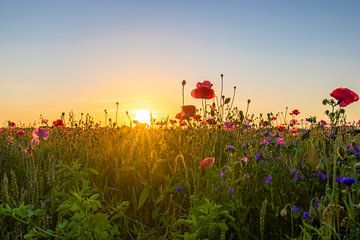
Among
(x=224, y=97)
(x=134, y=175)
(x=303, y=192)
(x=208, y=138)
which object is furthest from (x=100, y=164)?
(x=303, y=192)

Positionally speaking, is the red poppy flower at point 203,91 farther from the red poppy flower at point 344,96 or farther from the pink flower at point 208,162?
the red poppy flower at point 344,96

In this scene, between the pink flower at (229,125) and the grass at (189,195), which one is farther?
the pink flower at (229,125)

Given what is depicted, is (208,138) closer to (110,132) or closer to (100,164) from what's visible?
(100,164)

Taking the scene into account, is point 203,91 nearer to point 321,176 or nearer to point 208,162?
point 208,162

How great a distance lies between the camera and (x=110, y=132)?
19.2 feet

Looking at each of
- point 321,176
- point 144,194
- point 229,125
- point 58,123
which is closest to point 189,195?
point 144,194

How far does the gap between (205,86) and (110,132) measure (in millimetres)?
2266

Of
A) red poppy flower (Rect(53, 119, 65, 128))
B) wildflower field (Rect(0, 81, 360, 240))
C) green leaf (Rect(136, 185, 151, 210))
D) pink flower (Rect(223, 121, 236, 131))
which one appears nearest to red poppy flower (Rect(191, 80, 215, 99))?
wildflower field (Rect(0, 81, 360, 240))

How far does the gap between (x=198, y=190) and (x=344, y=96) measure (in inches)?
45.3

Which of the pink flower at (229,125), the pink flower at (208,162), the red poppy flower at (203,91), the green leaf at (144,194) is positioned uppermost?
the red poppy flower at (203,91)

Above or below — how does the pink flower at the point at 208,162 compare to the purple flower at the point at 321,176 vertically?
above

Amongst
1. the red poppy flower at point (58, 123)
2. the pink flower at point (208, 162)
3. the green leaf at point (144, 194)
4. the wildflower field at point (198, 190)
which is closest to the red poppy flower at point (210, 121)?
the wildflower field at point (198, 190)

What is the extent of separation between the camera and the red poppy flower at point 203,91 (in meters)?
3.99

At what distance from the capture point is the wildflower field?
2.17m
